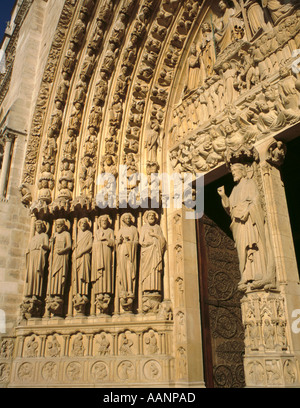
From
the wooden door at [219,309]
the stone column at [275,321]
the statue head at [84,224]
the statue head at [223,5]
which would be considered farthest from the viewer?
the statue head at [223,5]

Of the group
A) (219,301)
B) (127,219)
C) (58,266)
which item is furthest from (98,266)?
(219,301)

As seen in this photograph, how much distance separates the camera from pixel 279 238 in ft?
14.3

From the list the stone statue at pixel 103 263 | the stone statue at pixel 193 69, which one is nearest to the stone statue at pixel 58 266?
the stone statue at pixel 103 263

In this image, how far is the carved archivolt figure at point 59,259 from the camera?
574 cm

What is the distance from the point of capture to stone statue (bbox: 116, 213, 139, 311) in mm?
5516

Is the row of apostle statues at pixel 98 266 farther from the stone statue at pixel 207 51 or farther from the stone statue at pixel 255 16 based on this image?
the stone statue at pixel 255 16

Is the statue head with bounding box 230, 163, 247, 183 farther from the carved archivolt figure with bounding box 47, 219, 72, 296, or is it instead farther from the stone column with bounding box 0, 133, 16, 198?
the stone column with bounding box 0, 133, 16, 198

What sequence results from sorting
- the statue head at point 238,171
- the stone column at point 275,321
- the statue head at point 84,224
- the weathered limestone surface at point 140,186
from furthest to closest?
the statue head at point 84,224, the statue head at point 238,171, the weathered limestone surface at point 140,186, the stone column at point 275,321

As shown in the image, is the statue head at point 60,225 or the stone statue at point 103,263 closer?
the stone statue at point 103,263

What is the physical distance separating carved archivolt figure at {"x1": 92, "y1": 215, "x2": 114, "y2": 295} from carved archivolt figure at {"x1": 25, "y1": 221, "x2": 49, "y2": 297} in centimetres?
85

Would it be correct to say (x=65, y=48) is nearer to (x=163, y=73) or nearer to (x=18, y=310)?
(x=163, y=73)

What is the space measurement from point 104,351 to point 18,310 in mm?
1619

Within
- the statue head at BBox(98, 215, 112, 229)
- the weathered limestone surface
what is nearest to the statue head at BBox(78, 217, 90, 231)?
the weathered limestone surface
